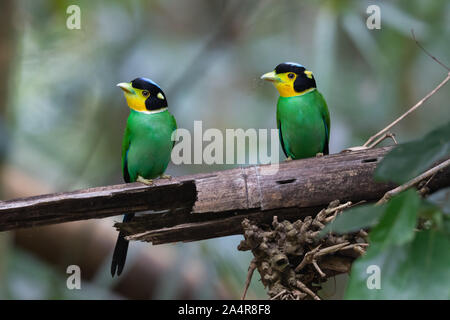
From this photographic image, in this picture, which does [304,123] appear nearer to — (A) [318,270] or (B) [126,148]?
(B) [126,148]

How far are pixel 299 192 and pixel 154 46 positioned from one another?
4.66 m

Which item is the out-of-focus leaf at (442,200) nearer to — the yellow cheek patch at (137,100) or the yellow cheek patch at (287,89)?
the yellow cheek patch at (287,89)

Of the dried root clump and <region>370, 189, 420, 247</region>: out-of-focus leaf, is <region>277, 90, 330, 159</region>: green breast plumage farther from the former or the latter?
<region>370, 189, 420, 247</region>: out-of-focus leaf

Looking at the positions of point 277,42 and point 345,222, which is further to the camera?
point 277,42

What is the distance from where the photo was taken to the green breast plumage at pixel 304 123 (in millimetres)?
3424

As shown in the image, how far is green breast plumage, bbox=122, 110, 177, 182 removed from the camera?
3354mm

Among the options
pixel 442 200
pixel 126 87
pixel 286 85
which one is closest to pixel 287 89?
pixel 286 85

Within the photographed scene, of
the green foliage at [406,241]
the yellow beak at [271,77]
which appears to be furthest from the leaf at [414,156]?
the yellow beak at [271,77]

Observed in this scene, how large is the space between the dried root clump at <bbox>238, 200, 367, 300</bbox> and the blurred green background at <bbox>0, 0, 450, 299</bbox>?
2.22 meters

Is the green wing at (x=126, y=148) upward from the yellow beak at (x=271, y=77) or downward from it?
downward

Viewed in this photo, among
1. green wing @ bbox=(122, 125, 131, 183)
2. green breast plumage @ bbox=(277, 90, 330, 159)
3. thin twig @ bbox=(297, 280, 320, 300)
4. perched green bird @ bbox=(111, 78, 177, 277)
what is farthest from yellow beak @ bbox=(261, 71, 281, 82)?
thin twig @ bbox=(297, 280, 320, 300)
